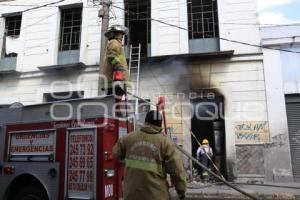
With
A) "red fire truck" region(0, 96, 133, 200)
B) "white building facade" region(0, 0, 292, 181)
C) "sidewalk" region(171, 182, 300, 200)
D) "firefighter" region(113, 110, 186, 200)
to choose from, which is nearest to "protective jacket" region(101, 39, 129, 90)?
"red fire truck" region(0, 96, 133, 200)

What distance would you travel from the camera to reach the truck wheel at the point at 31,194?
6.00 metres

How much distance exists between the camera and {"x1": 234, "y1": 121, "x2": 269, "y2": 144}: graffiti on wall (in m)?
12.7

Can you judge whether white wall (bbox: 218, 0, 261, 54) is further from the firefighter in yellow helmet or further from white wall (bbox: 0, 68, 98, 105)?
white wall (bbox: 0, 68, 98, 105)

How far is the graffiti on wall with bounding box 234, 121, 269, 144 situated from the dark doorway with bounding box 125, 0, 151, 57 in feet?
16.7

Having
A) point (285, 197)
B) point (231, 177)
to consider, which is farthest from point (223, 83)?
point (285, 197)

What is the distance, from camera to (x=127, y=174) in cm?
417

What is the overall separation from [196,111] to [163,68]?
7.15ft

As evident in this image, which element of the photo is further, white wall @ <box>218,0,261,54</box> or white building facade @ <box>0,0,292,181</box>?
white wall @ <box>218,0,261,54</box>

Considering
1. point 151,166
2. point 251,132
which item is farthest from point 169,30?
point 151,166

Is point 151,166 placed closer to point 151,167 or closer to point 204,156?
point 151,167

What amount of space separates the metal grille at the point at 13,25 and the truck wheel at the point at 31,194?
40.3ft

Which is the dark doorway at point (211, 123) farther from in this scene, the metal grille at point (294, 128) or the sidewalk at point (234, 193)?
the sidewalk at point (234, 193)

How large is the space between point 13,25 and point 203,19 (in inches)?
366

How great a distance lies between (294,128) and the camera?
12789 millimetres
